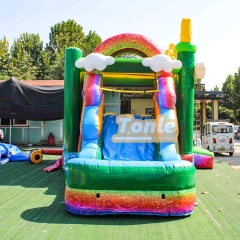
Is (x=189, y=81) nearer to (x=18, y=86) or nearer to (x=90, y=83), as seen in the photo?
(x=90, y=83)

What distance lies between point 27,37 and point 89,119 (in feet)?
118

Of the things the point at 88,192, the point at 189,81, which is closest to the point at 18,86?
the point at 189,81

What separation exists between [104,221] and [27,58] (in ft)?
111

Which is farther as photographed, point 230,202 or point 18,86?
point 18,86

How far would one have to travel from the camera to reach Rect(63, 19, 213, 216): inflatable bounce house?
4.30 m

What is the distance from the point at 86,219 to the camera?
4289 millimetres

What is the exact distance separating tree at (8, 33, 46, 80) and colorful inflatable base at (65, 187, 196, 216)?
93.2 feet

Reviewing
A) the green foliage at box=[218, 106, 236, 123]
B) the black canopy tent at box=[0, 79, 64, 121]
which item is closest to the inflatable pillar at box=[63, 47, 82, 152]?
the black canopy tent at box=[0, 79, 64, 121]

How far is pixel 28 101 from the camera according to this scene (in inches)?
464

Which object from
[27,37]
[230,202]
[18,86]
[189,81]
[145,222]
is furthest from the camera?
[27,37]

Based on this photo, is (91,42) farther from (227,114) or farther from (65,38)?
(227,114)

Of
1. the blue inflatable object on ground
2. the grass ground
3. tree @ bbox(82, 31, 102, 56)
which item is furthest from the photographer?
tree @ bbox(82, 31, 102, 56)

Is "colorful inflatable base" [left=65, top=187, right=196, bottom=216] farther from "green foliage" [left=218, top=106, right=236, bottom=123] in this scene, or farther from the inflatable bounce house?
"green foliage" [left=218, top=106, right=236, bottom=123]

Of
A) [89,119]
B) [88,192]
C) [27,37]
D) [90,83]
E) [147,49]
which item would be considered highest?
[27,37]
